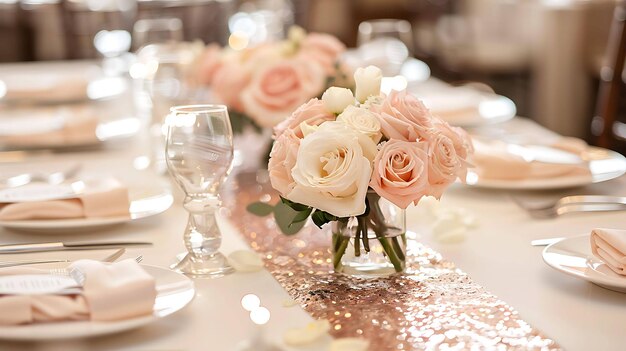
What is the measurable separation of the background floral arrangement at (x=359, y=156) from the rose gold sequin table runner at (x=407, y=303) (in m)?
0.09

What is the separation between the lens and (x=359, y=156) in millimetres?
1051

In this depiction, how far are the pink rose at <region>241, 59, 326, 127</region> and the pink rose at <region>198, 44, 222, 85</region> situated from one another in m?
0.23

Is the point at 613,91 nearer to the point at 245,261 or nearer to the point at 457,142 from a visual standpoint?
the point at 457,142

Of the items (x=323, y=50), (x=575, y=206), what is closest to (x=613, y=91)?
(x=323, y=50)

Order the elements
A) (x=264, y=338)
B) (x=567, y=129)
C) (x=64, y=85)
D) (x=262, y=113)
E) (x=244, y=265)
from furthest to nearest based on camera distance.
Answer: (x=567, y=129)
(x=64, y=85)
(x=262, y=113)
(x=244, y=265)
(x=264, y=338)

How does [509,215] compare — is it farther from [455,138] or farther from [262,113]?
[262,113]

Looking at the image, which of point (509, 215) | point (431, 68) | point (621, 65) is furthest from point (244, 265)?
point (431, 68)

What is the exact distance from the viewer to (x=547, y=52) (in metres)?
5.61

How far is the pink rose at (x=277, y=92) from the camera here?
179 cm

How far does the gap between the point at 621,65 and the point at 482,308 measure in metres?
1.48

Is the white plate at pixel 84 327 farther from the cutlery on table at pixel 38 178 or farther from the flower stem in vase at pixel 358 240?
the cutlery on table at pixel 38 178

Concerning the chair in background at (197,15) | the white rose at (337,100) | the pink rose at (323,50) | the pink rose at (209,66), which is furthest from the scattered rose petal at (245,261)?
the chair in background at (197,15)

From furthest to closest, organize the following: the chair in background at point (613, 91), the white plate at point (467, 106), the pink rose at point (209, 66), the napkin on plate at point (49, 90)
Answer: the napkin on plate at point (49, 90), the chair in background at point (613, 91), the white plate at point (467, 106), the pink rose at point (209, 66)

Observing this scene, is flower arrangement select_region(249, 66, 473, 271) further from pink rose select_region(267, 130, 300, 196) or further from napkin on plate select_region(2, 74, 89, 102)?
napkin on plate select_region(2, 74, 89, 102)
